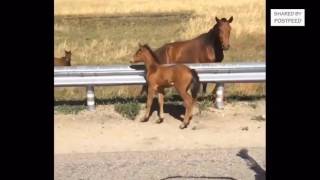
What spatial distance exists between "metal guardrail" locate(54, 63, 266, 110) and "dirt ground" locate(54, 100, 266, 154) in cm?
42

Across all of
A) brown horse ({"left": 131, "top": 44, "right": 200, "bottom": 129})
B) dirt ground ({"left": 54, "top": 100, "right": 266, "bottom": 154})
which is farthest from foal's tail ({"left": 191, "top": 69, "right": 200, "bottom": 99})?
dirt ground ({"left": 54, "top": 100, "right": 266, "bottom": 154})

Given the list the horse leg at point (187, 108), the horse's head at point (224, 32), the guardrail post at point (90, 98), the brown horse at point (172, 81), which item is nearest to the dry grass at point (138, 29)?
the horse's head at point (224, 32)

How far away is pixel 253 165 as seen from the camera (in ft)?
25.4

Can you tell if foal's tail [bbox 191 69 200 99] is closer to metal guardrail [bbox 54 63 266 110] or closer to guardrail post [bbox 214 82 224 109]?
metal guardrail [bbox 54 63 266 110]

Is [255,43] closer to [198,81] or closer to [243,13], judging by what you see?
[243,13]

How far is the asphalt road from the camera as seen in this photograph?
740cm

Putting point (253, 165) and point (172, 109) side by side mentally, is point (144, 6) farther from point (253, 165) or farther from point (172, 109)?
point (253, 165)

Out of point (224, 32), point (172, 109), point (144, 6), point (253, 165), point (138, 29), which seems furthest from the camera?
point (144, 6)

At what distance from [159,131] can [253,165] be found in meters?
2.39

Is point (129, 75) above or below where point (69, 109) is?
above

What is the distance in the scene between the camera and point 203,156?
27.0ft
